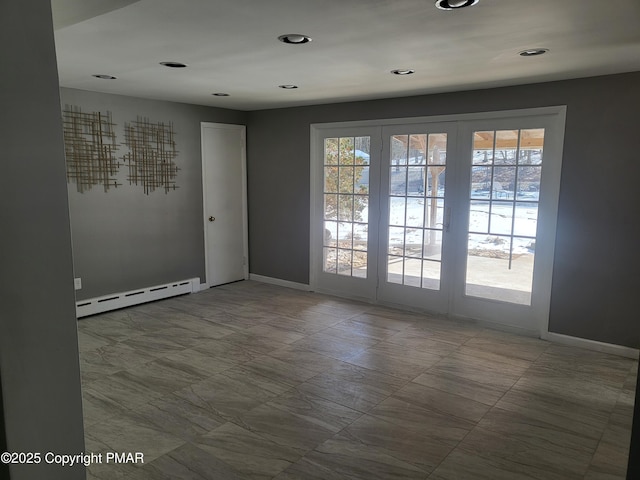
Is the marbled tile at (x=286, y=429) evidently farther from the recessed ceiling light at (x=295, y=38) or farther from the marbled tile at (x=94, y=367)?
the recessed ceiling light at (x=295, y=38)

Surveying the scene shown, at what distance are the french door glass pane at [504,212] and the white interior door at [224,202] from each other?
3242 mm

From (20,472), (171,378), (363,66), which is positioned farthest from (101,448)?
(363,66)

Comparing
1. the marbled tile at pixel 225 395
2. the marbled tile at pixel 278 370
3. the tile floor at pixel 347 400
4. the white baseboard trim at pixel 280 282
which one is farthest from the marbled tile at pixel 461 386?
the white baseboard trim at pixel 280 282

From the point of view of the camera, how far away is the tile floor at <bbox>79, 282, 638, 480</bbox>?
98.3 inches

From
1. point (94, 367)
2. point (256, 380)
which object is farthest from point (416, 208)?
point (94, 367)

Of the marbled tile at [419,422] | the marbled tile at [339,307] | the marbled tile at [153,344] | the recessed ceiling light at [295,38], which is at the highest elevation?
the recessed ceiling light at [295,38]

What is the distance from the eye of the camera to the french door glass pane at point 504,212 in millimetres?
4285

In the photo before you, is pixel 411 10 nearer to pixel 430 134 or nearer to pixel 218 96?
pixel 430 134

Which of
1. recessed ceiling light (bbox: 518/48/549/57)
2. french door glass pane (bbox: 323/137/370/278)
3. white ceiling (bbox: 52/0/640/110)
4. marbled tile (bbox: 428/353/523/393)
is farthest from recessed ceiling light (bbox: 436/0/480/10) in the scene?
french door glass pane (bbox: 323/137/370/278)

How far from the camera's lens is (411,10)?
2.23 metres

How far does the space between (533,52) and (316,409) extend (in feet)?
9.14

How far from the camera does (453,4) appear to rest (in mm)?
2141

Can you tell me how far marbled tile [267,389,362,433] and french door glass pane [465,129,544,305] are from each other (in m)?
2.32

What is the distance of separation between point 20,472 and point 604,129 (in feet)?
14.5
